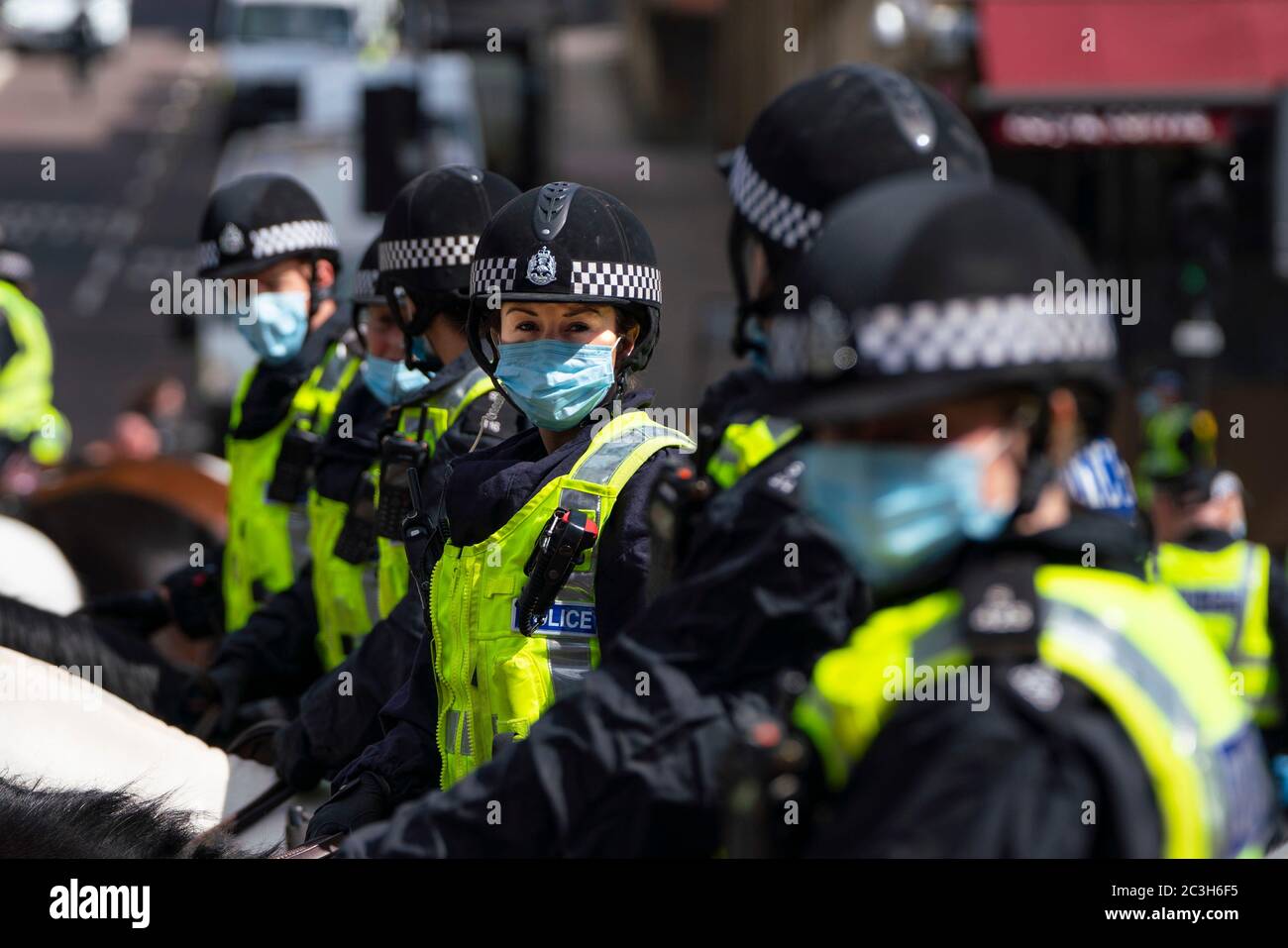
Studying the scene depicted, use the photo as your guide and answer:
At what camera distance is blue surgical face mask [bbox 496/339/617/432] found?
125 inches

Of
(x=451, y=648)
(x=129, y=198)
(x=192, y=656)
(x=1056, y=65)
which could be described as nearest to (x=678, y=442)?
(x=451, y=648)

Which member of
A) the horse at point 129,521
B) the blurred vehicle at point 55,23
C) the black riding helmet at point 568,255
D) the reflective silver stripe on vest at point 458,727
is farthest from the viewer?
the blurred vehicle at point 55,23

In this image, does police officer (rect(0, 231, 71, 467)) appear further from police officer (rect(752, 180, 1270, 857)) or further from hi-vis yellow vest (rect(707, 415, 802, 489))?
police officer (rect(752, 180, 1270, 857))

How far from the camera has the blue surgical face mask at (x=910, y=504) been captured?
181cm

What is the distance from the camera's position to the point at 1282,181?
15.0 metres

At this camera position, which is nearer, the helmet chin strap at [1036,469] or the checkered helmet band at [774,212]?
the helmet chin strap at [1036,469]

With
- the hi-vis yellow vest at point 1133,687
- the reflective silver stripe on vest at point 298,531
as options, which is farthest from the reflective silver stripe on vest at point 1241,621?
the hi-vis yellow vest at point 1133,687

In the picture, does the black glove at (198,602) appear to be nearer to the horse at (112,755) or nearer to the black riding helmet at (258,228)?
the black riding helmet at (258,228)

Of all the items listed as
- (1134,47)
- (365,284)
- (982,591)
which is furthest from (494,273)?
(1134,47)

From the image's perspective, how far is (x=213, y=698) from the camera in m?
4.95

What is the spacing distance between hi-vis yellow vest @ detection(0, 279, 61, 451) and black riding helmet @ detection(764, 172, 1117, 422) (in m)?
7.82

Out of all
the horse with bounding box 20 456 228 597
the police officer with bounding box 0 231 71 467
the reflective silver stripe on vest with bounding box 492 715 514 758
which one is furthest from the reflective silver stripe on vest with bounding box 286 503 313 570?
the police officer with bounding box 0 231 71 467
